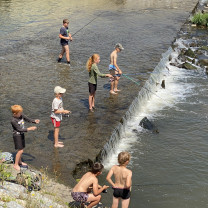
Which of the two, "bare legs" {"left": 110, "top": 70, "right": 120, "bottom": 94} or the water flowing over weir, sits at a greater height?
"bare legs" {"left": 110, "top": 70, "right": 120, "bottom": 94}

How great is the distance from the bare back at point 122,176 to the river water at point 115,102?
4.86 feet

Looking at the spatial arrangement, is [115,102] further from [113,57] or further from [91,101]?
[113,57]

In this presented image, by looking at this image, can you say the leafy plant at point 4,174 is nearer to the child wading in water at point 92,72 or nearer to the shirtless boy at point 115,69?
the child wading in water at point 92,72

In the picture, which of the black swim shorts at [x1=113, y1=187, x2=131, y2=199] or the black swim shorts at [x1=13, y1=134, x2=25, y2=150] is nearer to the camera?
the black swim shorts at [x1=113, y1=187, x2=131, y2=199]

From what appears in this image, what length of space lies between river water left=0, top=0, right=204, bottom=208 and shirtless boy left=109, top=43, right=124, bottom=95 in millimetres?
300

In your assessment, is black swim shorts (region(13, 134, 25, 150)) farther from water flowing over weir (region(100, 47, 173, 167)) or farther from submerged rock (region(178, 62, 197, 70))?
submerged rock (region(178, 62, 197, 70))

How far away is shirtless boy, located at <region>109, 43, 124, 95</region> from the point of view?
1112 centimetres

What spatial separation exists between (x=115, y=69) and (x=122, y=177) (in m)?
5.66

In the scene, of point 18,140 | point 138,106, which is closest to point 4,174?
point 18,140

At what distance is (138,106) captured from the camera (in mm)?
12648

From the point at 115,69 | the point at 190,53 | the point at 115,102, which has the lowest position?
the point at 190,53

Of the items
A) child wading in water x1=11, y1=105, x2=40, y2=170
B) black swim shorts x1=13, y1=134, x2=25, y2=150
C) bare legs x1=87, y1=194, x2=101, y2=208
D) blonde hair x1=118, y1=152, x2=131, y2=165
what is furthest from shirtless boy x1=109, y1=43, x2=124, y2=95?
bare legs x1=87, y1=194, x2=101, y2=208

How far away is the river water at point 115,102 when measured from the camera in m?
8.67

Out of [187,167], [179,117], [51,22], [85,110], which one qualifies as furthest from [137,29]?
[187,167]
